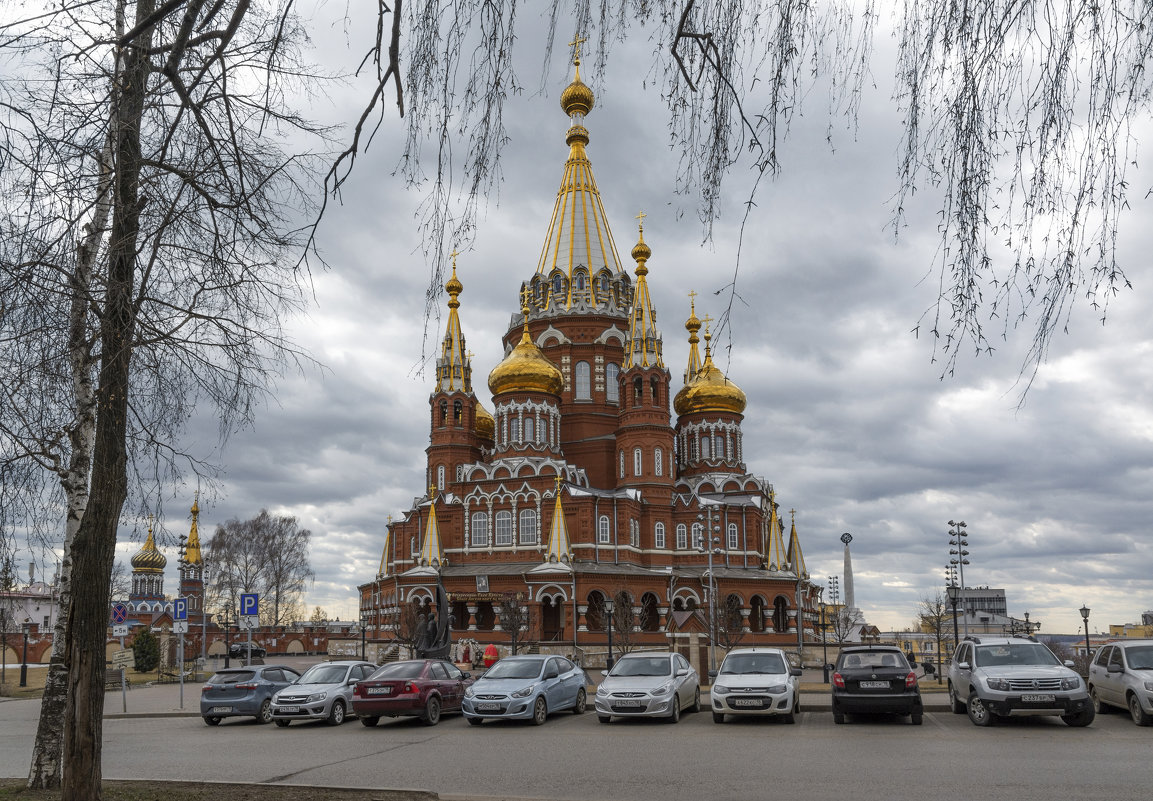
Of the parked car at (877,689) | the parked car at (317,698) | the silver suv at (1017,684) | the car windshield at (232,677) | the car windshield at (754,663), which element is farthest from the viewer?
the car windshield at (232,677)

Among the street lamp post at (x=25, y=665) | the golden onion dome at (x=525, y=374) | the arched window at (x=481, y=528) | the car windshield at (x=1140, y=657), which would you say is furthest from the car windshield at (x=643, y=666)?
the golden onion dome at (x=525, y=374)

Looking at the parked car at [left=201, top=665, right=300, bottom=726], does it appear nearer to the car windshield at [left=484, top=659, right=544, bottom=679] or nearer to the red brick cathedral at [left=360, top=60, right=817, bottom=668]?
the car windshield at [left=484, top=659, right=544, bottom=679]

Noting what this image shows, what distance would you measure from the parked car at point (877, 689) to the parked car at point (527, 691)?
506cm

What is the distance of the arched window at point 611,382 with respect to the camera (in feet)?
189

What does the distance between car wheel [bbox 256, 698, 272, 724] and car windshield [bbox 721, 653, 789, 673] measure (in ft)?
31.5

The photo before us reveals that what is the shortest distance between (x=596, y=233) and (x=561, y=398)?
1083 centimetres

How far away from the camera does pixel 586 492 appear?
49.0 m

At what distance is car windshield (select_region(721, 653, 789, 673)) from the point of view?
17484 millimetres

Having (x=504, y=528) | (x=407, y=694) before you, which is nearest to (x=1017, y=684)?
(x=407, y=694)

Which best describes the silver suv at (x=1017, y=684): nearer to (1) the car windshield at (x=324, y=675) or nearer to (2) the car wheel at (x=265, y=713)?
(1) the car windshield at (x=324, y=675)

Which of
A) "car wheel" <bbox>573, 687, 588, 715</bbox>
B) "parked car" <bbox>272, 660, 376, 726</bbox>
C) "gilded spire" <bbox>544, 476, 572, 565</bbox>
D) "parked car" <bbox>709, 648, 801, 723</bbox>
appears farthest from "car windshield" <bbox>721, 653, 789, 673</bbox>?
"gilded spire" <bbox>544, 476, 572, 565</bbox>

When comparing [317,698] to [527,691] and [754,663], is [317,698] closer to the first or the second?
[527,691]

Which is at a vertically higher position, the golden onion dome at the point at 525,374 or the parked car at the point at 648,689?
the golden onion dome at the point at 525,374

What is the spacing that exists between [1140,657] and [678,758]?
29.5 ft
